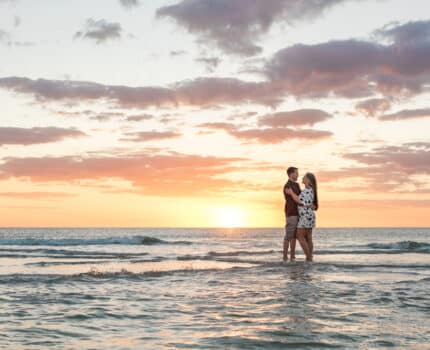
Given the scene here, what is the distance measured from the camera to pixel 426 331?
19.7 ft

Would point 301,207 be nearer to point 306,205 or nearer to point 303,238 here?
point 306,205

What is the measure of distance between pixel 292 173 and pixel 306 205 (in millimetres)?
1061

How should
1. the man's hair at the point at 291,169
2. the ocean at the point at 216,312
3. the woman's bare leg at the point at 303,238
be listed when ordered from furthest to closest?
1. the woman's bare leg at the point at 303,238
2. the man's hair at the point at 291,169
3. the ocean at the point at 216,312

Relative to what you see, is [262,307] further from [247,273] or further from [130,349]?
[247,273]

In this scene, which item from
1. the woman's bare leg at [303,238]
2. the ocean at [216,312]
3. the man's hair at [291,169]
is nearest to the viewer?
the ocean at [216,312]

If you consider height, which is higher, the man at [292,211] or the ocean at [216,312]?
the man at [292,211]

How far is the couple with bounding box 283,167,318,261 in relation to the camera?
16.0 meters

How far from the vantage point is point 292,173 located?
1595 cm

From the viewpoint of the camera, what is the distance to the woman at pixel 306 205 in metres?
15.9

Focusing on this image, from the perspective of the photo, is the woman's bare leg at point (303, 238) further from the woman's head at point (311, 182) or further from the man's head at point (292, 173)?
the man's head at point (292, 173)

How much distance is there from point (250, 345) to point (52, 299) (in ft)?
15.1

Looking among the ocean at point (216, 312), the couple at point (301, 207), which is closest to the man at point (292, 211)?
the couple at point (301, 207)

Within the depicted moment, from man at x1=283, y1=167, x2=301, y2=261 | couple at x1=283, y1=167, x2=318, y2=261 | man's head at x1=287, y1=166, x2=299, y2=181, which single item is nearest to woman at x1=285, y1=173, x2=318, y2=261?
couple at x1=283, y1=167, x2=318, y2=261

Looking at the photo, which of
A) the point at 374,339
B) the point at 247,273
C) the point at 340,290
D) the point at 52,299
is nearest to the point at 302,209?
the point at 247,273
